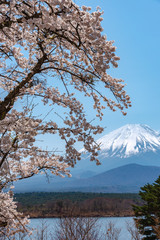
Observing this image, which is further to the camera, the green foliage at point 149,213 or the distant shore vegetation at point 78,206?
the distant shore vegetation at point 78,206

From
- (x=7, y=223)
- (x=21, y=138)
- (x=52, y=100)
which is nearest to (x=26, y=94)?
(x=52, y=100)

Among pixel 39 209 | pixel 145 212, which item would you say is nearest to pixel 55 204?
pixel 39 209

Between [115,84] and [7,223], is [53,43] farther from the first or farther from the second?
[7,223]

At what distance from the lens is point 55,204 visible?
6166cm

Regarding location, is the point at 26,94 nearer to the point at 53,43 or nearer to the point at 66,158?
the point at 53,43

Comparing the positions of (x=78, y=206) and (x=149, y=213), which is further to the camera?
(x=78, y=206)

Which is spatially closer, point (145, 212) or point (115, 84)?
point (115, 84)

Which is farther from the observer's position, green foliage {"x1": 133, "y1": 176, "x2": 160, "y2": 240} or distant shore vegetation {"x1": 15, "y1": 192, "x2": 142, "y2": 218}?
distant shore vegetation {"x1": 15, "y1": 192, "x2": 142, "y2": 218}

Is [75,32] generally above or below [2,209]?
above

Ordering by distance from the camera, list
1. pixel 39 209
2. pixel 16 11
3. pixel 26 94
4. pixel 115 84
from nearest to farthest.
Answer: pixel 16 11, pixel 115 84, pixel 26 94, pixel 39 209

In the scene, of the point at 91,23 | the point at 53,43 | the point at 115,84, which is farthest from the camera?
the point at 53,43

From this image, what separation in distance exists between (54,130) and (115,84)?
1.38 metres

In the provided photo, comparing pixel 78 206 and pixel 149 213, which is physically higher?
pixel 78 206

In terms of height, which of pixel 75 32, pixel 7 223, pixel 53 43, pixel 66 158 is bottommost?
pixel 7 223
